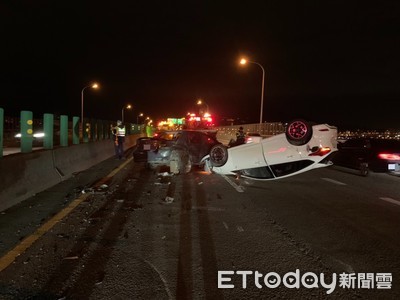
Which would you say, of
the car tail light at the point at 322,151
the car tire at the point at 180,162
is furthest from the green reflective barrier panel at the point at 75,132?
the car tail light at the point at 322,151

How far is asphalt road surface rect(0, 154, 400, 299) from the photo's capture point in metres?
4.23

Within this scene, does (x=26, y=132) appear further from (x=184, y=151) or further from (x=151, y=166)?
(x=151, y=166)

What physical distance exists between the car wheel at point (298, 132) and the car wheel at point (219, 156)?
215 centimetres

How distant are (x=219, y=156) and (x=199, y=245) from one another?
485 cm

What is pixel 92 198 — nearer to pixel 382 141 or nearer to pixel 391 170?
pixel 391 170

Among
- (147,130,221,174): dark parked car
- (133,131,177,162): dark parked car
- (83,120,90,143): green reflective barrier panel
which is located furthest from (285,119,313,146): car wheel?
(83,120,90,143): green reflective barrier panel

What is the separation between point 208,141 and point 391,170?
252 inches

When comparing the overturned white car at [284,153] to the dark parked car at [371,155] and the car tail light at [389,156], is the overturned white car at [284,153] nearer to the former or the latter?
the dark parked car at [371,155]

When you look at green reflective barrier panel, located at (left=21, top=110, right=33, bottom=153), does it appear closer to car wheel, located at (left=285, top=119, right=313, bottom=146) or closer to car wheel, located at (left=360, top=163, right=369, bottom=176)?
car wheel, located at (left=285, top=119, right=313, bottom=146)

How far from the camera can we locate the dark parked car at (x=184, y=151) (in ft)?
42.1

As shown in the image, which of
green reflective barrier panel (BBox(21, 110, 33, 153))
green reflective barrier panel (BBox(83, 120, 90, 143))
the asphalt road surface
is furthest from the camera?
green reflective barrier panel (BBox(83, 120, 90, 143))

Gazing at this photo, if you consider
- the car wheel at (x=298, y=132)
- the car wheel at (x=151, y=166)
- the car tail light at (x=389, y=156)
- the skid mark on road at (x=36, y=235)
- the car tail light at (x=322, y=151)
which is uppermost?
the car wheel at (x=298, y=132)

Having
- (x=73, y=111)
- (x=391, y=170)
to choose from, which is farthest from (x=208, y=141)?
(x=73, y=111)

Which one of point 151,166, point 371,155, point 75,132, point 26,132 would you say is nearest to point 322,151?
point 371,155
